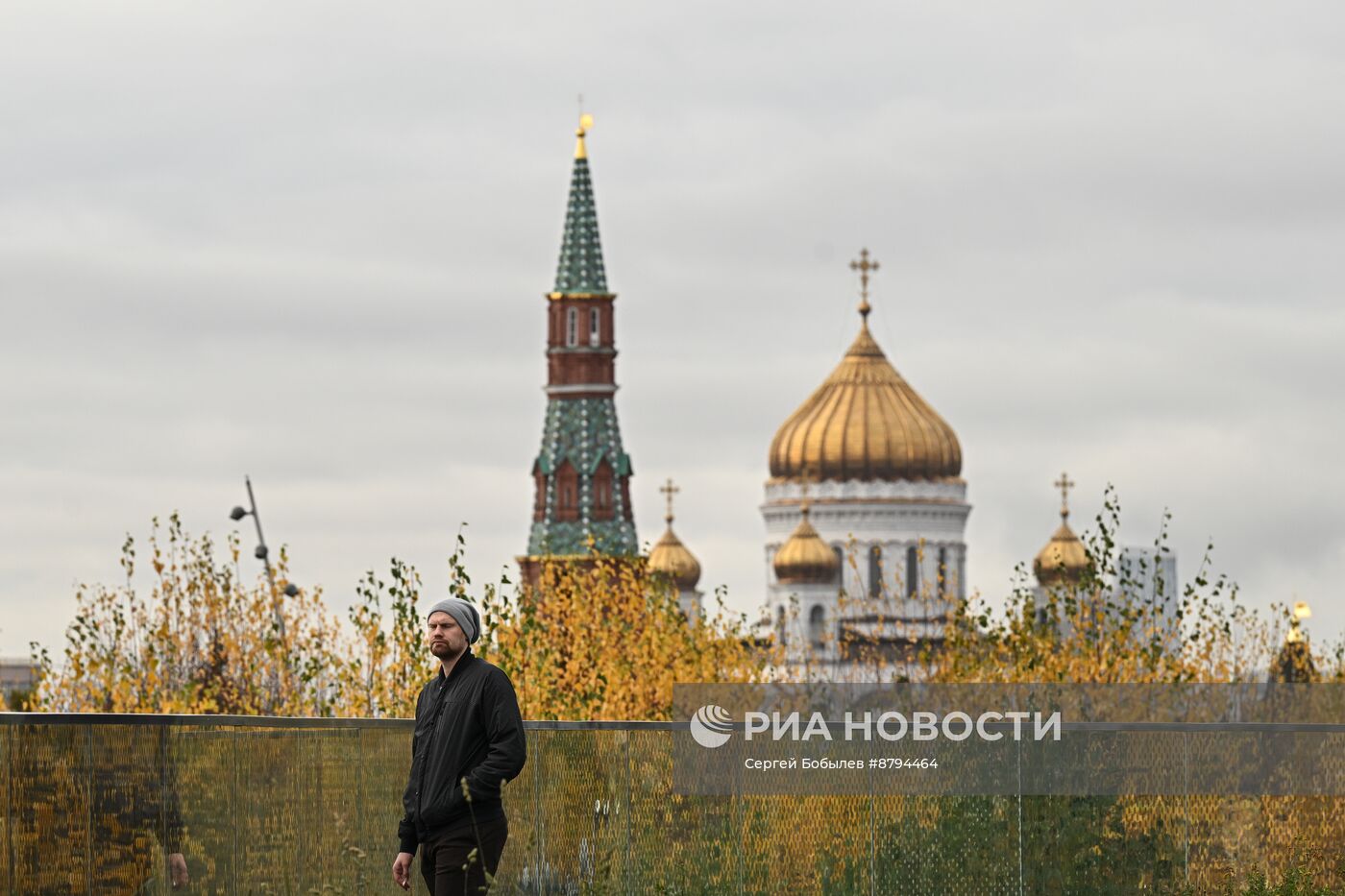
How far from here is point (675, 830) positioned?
59.6 ft

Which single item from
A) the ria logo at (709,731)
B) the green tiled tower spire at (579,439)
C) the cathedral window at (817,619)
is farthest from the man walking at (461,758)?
the cathedral window at (817,619)

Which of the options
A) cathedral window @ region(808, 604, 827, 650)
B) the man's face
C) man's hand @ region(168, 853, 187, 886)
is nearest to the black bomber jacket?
the man's face

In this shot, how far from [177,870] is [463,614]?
3.98 metres

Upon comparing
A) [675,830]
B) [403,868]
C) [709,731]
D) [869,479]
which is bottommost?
[403,868]

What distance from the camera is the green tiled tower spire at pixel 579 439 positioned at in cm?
11088

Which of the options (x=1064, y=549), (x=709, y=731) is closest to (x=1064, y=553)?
(x=1064, y=549)

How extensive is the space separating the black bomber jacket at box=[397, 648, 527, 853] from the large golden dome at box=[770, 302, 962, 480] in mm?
135197

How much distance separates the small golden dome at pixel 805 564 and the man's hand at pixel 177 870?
121 meters

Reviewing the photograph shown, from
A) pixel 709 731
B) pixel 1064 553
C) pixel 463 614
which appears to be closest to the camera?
pixel 463 614

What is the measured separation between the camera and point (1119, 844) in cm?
1831

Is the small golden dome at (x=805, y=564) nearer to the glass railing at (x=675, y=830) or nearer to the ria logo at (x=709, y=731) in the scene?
the glass railing at (x=675, y=830)

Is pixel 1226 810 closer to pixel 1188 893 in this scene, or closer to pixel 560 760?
pixel 1188 893

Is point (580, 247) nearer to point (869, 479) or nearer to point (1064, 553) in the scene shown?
point (1064, 553)

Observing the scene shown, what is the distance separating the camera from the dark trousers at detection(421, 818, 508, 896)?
42.2 feet
